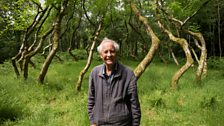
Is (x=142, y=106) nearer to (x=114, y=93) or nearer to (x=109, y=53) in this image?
(x=114, y=93)

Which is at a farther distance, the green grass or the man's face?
the green grass

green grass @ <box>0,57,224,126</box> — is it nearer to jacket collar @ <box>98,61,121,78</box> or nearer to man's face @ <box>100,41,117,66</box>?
jacket collar @ <box>98,61,121,78</box>

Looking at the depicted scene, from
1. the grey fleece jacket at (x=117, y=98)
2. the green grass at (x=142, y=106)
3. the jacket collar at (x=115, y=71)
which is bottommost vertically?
the green grass at (x=142, y=106)

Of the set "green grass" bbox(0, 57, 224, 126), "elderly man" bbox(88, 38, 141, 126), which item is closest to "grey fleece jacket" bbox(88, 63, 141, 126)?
"elderly man" bbox(88, 38, 141, 126)

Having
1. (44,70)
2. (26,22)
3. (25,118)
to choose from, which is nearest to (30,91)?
(44,70)

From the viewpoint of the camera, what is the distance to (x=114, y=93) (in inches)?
141

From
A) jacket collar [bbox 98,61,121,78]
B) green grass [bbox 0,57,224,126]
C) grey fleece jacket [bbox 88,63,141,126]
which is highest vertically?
jacket collar [bbox 98,61,121,78]

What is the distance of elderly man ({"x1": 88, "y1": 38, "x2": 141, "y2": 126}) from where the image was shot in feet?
11.8

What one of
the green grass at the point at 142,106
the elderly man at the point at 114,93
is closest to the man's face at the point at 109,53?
the elderly man at the point at 114,93

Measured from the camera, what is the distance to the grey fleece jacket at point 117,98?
11.8 ft

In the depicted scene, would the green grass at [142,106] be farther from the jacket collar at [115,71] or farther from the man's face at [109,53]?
the man's face at [109,53]

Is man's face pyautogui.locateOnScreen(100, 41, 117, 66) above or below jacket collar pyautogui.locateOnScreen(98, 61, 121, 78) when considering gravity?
above

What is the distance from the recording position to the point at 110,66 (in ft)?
11.9

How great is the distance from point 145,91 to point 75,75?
19.0 ft
